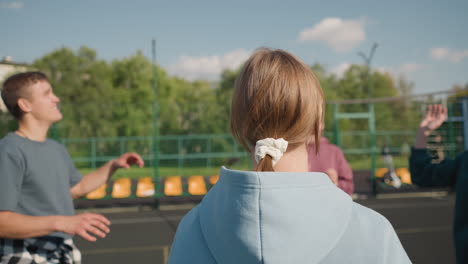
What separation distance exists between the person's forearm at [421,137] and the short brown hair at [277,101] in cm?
154

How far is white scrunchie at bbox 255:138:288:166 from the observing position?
1.03 m

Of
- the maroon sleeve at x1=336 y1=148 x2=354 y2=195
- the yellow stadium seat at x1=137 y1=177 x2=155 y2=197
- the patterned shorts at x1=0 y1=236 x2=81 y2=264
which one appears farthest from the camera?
the yellow stadium seat at x1=137 y1=177 x2=155 y2=197

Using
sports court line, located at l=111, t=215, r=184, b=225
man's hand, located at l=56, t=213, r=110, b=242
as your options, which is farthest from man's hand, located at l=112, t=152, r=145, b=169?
sports court line, located at l=111, t=215, r=184, b=225

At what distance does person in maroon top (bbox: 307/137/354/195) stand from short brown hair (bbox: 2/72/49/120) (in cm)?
234

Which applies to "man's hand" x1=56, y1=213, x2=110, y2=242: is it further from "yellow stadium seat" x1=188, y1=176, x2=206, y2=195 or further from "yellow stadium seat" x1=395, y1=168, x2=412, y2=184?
"yellow stadium seat" x1=395, y1=168, x2=412, y2=184

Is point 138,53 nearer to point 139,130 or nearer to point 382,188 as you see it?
point 139,130

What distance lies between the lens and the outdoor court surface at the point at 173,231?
6828 mm

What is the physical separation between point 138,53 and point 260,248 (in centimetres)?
5485

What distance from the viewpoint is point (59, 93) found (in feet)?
155

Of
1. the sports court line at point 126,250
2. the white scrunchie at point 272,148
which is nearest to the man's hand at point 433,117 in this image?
the white scrunchie at point 272,148

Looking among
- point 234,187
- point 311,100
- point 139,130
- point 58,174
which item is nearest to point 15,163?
point 58,174

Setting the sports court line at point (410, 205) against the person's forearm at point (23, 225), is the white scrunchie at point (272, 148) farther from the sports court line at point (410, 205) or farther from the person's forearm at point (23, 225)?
the sports court line at point (410, 205)

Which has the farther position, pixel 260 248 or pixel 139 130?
pixel 139 130

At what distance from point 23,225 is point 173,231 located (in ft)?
24.6
